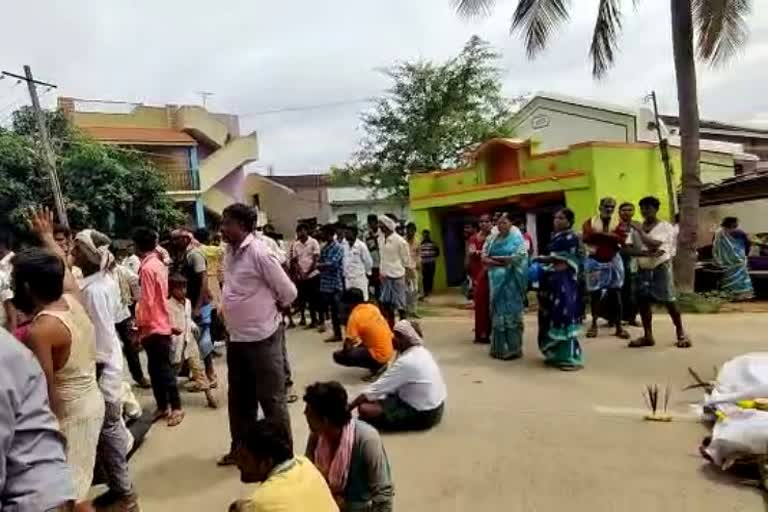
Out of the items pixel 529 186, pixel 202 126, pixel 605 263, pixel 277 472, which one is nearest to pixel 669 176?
pixel 529 186

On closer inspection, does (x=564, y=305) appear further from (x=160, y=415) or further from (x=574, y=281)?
(x=160, y=415)

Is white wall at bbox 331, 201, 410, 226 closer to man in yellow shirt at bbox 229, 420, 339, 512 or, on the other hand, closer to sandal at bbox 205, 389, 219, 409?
sandal at bbox 205, 389, 219, 409

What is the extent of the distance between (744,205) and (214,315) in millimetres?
13216

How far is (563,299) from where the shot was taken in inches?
297

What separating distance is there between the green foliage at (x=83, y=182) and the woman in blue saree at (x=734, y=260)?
51.1 ft

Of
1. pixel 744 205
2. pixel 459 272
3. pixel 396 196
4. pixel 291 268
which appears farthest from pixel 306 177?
pixel 291 268

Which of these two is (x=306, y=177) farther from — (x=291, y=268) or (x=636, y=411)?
(x=636, y=411)

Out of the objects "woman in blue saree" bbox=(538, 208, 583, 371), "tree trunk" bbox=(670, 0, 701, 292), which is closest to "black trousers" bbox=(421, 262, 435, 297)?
"tree trunk" bbox=(670, 0, 701, 292)

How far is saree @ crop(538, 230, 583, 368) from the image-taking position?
24.7 ft

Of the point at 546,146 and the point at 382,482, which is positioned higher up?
the point at 546,146

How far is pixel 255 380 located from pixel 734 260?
10380mm

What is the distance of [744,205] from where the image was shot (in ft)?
55.6

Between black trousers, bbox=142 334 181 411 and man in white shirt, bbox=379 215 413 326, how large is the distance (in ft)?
13.9

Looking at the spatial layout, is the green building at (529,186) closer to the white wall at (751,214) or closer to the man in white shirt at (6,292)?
the white wall at (751,214)
